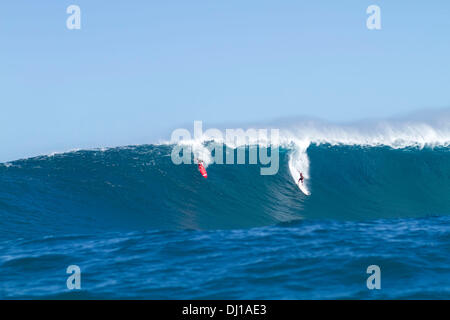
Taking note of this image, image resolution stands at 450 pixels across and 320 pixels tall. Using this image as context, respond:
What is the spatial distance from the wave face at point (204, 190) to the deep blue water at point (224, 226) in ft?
0.20

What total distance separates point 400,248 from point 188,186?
10.1 metres

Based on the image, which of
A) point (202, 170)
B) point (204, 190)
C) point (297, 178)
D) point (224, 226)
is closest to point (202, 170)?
point (202, 170)

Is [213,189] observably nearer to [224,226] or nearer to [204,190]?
[204,190]

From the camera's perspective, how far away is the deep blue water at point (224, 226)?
8.18 metres

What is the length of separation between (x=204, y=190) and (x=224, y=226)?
3.35 metres

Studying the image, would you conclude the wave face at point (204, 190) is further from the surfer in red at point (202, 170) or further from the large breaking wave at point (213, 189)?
the surfer in red at point (202, 170)

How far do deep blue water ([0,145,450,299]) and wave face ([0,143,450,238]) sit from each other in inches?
2.4

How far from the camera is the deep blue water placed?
26.8ft

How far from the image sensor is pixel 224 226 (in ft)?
50.7

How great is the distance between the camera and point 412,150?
2289cm

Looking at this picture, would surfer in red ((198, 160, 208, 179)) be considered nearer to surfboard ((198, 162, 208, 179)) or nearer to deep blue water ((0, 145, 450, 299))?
surfboard ((198, 162, 208, 179))

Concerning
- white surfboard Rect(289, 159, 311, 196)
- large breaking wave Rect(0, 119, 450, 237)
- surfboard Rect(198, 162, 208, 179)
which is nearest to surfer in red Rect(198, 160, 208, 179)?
surfboard Rect(198, 162, 208, 179)
